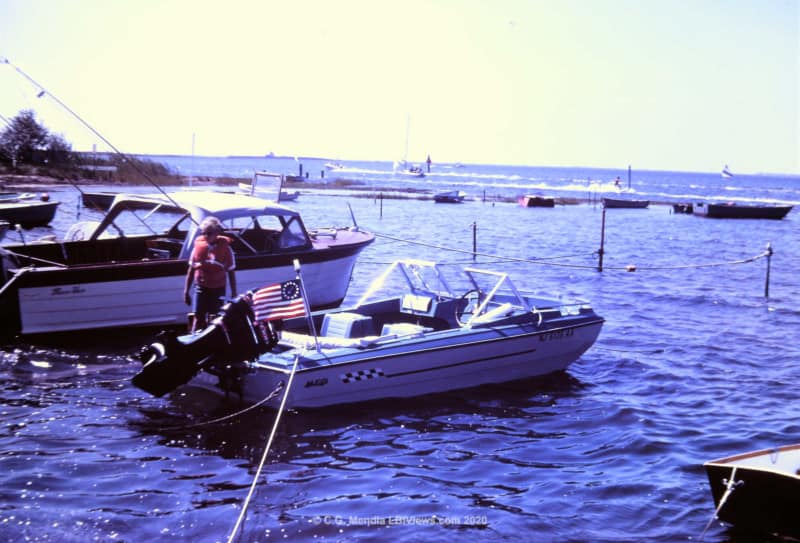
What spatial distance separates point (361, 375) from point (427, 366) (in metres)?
1.07

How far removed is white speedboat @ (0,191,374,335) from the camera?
1334cm

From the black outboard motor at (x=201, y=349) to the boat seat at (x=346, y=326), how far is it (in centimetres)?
218

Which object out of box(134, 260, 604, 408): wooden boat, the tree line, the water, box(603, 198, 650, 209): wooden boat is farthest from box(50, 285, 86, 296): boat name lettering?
box(603, 198, 650, 209): wooden boat

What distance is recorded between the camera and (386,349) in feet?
35.5

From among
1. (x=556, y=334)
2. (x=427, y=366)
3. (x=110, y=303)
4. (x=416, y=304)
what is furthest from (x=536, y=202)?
(x=427, y=366)

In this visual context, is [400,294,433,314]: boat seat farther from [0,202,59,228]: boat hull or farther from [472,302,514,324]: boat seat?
[0,202,59,228]: boat hull

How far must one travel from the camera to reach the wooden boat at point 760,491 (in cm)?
725

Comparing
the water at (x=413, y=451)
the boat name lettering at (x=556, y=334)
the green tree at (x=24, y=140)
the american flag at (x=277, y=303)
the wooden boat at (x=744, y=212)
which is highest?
the green tree at (x=24, y=140)

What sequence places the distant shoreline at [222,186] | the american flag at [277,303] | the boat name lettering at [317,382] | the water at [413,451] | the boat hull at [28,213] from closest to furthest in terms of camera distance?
the water at [413,451] → the american flag at [277,303] → the boat name lettering at [317,382] → the boat hull at [28,213] → the distant shoreline at [222,186]

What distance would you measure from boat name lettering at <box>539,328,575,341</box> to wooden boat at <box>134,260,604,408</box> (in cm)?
2

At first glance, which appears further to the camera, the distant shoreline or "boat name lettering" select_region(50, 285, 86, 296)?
the distant shoreline

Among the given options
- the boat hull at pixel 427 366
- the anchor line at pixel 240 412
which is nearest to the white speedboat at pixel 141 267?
the boat hull at pixel 427 366

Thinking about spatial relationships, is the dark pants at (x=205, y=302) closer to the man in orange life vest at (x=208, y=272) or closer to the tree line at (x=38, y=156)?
the man in orange life vest at (x=208, y=272)

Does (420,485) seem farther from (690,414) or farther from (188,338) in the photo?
(690,414)
